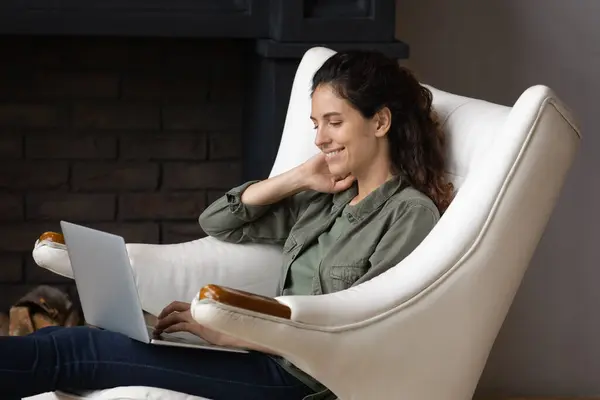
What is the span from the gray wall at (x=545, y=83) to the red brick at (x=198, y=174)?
1.95 ft

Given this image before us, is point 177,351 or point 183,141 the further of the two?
point 183,141

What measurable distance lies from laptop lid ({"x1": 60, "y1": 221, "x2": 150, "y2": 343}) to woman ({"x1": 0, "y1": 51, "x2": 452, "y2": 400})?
42 mm

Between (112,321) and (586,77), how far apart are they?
1.65 meters

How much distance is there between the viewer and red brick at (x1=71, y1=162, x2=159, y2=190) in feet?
9.84

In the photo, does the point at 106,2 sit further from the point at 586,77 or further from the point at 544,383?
the point at 544,383

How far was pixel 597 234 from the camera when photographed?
3.01 m

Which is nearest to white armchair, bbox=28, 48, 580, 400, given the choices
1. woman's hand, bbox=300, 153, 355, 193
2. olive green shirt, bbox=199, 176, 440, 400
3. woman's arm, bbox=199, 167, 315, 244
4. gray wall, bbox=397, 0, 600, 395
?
olive green shirt, bbox=199, 176, 440, 400

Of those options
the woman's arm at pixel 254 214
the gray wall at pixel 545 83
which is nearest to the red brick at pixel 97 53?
the gray wall at pixel 545 83

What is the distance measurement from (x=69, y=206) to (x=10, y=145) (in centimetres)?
23

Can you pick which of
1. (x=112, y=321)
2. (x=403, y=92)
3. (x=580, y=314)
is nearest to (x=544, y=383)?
(x=580, y=314)

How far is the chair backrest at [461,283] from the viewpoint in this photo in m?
1.64

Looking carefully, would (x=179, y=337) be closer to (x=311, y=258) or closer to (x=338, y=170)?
(x=311, y=258)

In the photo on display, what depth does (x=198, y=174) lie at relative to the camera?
3045mm

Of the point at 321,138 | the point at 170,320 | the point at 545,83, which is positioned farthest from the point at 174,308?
the point at 545,83
